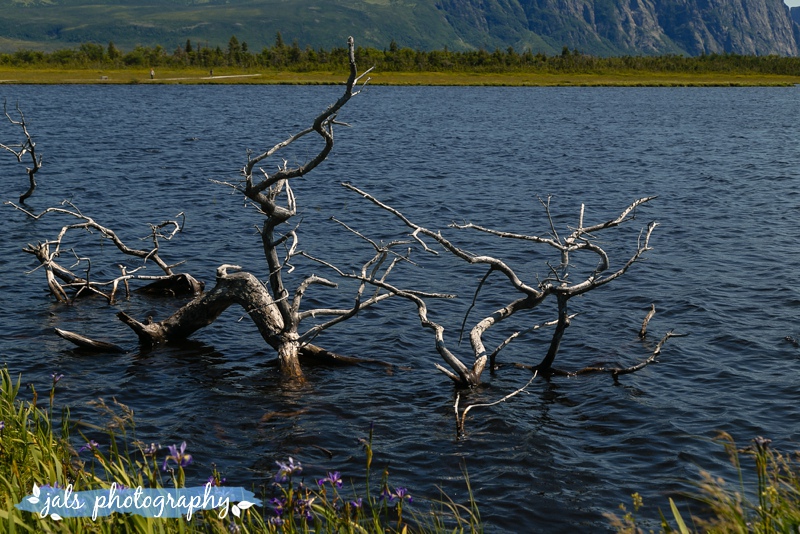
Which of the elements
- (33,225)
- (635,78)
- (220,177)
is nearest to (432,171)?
(220,177)

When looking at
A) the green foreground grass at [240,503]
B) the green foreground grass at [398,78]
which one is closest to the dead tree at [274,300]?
the green foreground grass at [240,503]

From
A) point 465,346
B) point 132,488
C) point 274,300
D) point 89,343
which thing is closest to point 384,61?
point 465,346

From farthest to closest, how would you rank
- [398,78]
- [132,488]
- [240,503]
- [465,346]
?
[398,78] → [465,346] → [132,488] → [240,503]

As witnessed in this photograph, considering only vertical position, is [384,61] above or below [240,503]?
above

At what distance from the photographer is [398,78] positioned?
156 meters

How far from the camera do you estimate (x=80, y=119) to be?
3066 inches

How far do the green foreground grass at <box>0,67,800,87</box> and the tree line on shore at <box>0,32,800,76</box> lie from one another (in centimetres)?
459

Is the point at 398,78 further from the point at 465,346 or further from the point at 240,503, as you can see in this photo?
the point at 240,503

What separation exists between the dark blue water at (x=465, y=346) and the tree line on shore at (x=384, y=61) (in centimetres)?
11913

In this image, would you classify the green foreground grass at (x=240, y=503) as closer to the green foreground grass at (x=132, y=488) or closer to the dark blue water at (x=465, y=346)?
the green foreground grass at (x=132, y=488)

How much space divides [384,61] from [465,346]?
15943 centimetres

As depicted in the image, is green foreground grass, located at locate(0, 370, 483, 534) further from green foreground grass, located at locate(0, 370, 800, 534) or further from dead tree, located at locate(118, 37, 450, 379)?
dead tree, located at locate(118, 37, 450, 379)

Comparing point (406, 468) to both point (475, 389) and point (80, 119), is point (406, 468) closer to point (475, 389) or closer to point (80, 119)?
point (475, 389)

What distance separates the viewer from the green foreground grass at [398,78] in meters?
143
